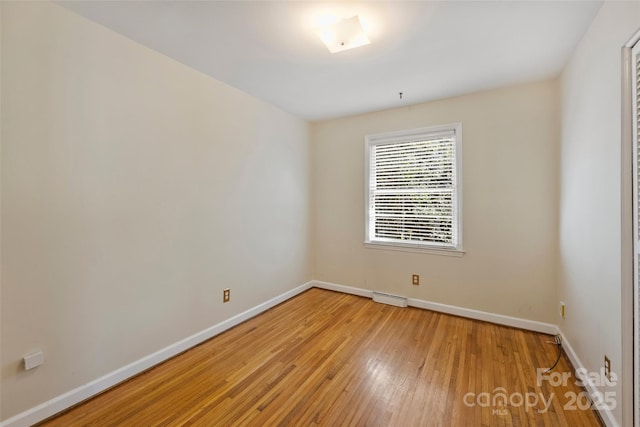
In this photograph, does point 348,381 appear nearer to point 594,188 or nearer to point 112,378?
point 112,378

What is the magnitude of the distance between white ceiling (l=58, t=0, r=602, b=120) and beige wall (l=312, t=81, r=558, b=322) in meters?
0.29

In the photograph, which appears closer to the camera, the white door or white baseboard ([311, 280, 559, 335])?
the white door

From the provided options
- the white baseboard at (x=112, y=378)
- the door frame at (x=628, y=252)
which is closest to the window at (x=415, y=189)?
the door frame at (x=628, y=252)

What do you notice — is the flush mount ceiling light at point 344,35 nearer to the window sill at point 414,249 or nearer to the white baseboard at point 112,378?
the window sill at point 414,249

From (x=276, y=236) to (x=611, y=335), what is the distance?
2897 mm

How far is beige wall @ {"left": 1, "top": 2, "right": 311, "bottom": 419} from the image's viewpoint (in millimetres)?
1493

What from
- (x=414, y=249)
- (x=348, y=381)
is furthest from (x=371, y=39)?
(x=348, y=381)

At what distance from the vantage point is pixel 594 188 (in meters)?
1.73

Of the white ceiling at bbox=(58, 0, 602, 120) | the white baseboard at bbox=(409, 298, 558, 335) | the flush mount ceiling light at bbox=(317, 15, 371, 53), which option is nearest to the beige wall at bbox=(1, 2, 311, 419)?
the white ceiling at bbox=(58, 0, 602, 120)

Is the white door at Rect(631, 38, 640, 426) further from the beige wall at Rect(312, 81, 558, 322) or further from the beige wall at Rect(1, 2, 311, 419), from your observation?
the beige wall at Rect(1, 2, 311, 419)

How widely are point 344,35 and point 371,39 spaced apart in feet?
0.91

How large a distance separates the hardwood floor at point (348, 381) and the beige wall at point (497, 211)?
392 mm

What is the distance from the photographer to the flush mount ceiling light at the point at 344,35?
172 cm

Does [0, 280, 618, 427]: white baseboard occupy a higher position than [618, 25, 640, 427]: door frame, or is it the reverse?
[618, 25, 640, 427]: door frame
